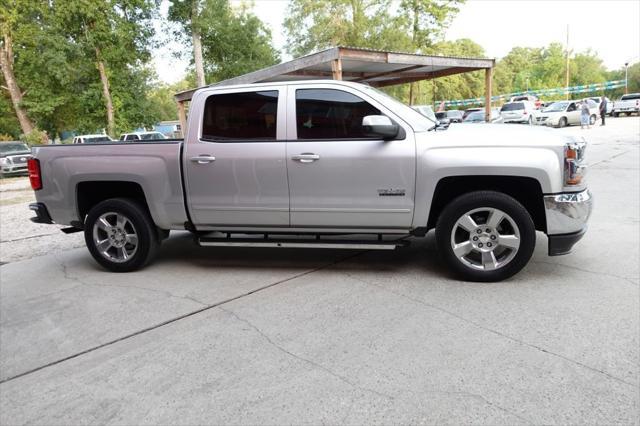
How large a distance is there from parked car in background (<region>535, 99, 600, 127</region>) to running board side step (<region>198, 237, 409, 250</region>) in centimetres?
2922

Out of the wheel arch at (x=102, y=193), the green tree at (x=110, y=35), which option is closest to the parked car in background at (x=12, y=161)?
the green tree at (x=110, y=35)

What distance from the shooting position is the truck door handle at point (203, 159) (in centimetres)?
461

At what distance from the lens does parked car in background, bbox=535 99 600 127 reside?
2975 centimetres

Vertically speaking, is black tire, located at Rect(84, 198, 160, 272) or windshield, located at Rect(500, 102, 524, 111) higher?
windshield, located at Rect(500, 102, 524, 111)

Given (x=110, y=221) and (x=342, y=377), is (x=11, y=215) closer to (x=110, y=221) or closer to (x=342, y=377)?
(x=110, y=221)

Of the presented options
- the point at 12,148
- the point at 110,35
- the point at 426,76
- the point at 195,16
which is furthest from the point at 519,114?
the point at 12,148

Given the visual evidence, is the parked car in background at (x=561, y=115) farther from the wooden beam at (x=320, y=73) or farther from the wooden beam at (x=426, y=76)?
the wooden beam at (x=320, y=73)

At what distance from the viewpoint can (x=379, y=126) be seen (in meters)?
4.07

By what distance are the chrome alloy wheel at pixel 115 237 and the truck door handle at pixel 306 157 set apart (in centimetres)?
206

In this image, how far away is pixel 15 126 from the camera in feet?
143

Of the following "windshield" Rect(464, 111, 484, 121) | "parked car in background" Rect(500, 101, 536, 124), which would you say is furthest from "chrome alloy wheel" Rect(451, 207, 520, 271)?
"windshield" Rect(464, 111, 484, 121)

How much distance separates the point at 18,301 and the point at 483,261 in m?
4.57

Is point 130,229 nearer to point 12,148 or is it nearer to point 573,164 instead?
point 573,164

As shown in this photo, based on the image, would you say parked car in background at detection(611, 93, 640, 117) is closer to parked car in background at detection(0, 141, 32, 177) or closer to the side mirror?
the side mirror
